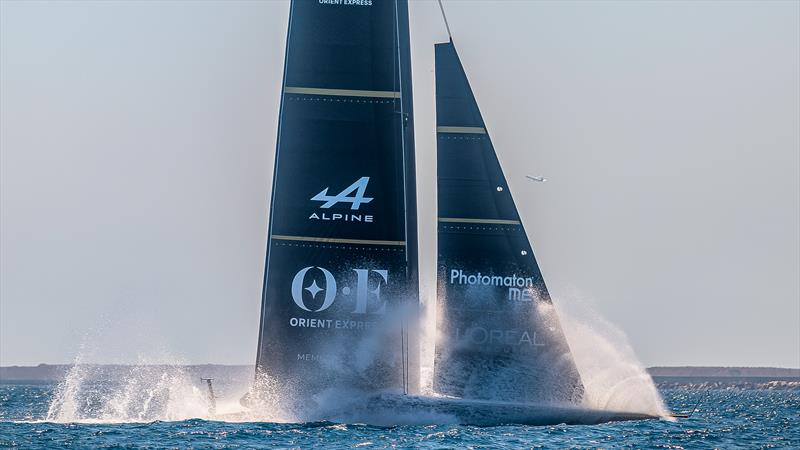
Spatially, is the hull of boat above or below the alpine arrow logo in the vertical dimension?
below

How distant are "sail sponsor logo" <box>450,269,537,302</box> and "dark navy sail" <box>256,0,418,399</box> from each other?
1.39m

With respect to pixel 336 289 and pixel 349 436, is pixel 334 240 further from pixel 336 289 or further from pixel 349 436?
pixel 349 436

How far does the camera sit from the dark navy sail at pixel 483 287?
111 ft

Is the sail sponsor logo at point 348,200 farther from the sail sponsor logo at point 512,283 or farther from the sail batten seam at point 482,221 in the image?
the sail sponsor logo at point 512,283

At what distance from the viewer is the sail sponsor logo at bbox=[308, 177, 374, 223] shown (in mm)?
33594

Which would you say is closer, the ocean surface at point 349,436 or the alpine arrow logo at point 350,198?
the ocean surface at point 349,436

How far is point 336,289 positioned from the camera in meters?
33.8

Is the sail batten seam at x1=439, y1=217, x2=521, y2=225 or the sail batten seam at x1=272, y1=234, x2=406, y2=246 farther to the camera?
the sail batten seam at x1=439, y1=217, x2=521, y2=225

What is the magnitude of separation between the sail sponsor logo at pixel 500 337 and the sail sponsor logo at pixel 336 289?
6.42 feet

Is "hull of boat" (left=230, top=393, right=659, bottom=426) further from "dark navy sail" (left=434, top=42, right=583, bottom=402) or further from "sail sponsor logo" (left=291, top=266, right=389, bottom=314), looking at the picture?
"sail sponsor logo" (left=291, top=266, right=389, bottom=314)

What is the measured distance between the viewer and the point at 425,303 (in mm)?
34438

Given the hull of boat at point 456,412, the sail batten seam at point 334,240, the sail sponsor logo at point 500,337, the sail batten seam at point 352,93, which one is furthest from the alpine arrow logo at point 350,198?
Answer: the hull of boat at point 456,412

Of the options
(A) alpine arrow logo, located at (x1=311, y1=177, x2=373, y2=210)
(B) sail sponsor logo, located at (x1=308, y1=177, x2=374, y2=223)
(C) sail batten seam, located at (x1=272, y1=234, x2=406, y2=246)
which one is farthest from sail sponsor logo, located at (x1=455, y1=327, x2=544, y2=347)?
(A) alpine arrow logo, located at (x1=311, y1=177, x2=373, y2=210)

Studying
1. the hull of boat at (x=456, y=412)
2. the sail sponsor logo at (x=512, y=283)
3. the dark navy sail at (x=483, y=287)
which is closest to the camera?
the hull of boat at (x=456, y=412)
